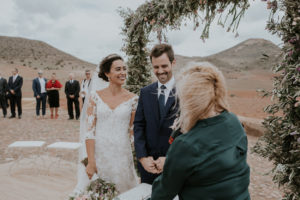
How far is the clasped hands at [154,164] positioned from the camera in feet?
7.37

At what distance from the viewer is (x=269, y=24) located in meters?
2.39

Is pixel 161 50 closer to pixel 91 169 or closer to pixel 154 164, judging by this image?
pixel 154 164

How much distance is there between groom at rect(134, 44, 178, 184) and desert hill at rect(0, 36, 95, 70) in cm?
5608

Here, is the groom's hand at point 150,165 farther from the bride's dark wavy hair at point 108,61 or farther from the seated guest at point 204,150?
the bride's dark wavy hair at point 108,61

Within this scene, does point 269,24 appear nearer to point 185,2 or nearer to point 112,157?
point 185,2

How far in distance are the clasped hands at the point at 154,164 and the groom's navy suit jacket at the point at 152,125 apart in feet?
0.26

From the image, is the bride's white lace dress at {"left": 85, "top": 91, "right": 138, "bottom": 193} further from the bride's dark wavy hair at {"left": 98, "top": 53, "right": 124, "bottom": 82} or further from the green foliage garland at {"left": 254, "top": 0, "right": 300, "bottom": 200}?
the green foliage garland at {"left": 254, "top": 0, "right": 300, "bottom": 200}

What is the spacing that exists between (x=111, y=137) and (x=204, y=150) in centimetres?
181

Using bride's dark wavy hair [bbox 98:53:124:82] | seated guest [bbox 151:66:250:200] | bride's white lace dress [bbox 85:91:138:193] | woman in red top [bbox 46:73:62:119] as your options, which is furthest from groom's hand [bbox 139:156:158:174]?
woman in red top [bbox 46:73:62:119]

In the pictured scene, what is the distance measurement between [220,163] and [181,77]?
51 centimetres

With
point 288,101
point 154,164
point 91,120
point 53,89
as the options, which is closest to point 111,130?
point 91,120

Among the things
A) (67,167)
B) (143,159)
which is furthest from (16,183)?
(143,159)

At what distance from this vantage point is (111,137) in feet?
9.21

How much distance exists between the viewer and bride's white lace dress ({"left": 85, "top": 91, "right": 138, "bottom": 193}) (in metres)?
2.80
